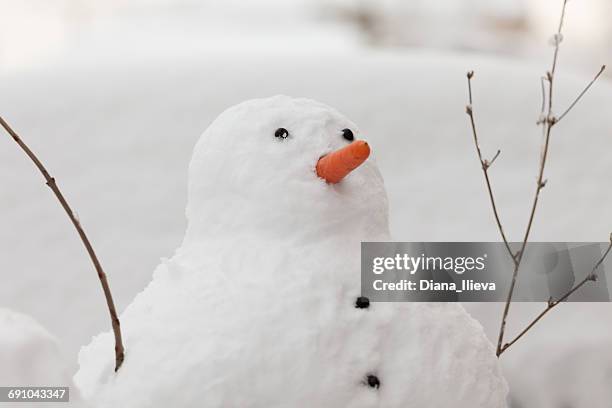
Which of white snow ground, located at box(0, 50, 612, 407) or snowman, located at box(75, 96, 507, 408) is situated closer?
snowman, located at box(75, 96, 507, 408)

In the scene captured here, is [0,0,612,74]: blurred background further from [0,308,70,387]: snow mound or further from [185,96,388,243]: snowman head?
[0,308,70,387]: snow mound

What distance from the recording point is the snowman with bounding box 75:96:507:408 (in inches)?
15.9

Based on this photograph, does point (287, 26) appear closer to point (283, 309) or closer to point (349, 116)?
point (349, 116)

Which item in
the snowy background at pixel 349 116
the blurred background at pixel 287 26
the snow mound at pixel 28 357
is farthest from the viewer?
the blurred background at pixel 287 26

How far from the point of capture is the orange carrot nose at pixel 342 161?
42cm

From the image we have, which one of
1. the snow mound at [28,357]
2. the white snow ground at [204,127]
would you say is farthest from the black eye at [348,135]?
the white snow ground at [204,127]

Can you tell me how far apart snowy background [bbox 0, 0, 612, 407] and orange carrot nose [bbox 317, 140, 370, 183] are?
0.37 m

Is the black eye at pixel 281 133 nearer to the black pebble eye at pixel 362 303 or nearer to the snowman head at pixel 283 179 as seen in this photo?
the snowman head at pixel 283 179

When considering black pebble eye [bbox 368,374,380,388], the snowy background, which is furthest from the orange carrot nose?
the snowy background

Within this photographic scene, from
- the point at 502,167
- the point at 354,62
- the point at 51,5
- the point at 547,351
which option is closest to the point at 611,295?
the point at 547,351

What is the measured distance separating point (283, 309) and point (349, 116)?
0.59 m

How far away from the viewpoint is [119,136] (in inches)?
36.2

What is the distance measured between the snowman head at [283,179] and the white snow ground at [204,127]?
32 centimetres

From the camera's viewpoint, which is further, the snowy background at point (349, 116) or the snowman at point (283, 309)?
the snowy background at point (349, 116)
